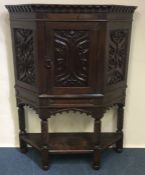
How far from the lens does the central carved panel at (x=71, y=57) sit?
1853 mm

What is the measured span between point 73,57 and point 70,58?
22mm

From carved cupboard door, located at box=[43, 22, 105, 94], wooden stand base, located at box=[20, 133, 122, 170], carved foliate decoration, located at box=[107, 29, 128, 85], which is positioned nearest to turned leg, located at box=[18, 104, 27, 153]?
wooden stand base, located at box=[20, 133, 122, 170]

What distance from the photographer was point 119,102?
2230 mm

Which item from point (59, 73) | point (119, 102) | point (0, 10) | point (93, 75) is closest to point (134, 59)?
point (119, 102)

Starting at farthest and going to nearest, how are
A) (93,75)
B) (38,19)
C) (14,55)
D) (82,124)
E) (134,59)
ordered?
(82,124), (134,59), (14,55), (93,75), (38,19)

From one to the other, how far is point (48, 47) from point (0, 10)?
617 mm

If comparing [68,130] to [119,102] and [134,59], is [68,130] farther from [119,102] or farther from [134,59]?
[134,59]

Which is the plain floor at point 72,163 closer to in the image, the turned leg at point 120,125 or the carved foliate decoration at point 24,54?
the turned leg at point 120,125

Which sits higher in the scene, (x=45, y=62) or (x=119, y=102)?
(x=45, y=62)

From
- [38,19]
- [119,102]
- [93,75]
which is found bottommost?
[119,102]

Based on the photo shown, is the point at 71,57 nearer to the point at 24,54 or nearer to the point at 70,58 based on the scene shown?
the point at 70,58

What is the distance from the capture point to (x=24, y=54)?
6.67 feet

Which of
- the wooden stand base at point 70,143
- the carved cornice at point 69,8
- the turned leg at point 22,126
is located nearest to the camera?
the carved cornice at point 69,8

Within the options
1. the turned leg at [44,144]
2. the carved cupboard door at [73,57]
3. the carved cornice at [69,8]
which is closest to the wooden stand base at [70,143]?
the turned leg at [44,144]
